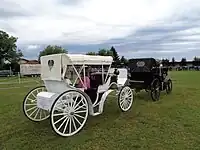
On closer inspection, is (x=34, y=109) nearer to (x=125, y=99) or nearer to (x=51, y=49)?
(x=125, y=99)

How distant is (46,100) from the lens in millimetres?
5016

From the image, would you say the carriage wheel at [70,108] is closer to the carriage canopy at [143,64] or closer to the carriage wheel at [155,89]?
the carriage wheel at [155,89]

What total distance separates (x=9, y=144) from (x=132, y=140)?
230cm

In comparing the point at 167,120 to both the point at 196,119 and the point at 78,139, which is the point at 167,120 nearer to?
the point at 196,119

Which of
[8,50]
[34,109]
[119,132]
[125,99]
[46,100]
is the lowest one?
[119,132]

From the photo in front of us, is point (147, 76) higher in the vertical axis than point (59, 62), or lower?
lower

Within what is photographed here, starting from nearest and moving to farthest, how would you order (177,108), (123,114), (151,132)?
1. (151,132)
2. (123,114)
3. (177,108)

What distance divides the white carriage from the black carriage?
2055 millimetres

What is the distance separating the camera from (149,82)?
859 centimetres

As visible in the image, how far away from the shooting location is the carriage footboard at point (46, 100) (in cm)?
496

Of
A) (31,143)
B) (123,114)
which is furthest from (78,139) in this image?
(123,114)

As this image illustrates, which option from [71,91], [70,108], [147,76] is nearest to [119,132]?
[70,108]

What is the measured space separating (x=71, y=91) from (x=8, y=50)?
49230 mm

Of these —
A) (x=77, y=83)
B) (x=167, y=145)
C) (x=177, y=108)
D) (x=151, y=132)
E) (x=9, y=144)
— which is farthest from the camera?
(x=177, y=108)
